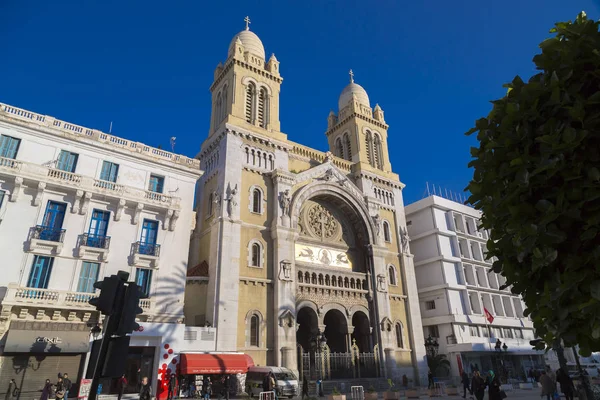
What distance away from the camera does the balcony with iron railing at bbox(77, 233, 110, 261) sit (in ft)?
70.9

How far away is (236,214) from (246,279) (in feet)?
15.8

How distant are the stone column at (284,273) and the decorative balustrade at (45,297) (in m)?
12.4

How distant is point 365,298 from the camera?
3459cm

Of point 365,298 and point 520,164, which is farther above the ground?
point 365,298

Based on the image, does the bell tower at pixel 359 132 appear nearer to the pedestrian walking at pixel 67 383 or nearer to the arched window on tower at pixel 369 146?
the arched window on tower at pixel 369 146

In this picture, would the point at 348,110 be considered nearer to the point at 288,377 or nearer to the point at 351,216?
the point at 351,216

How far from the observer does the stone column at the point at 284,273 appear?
27266mm

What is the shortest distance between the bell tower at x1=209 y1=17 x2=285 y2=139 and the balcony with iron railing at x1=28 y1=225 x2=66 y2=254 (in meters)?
15.8

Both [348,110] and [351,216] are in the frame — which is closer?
[351,216]

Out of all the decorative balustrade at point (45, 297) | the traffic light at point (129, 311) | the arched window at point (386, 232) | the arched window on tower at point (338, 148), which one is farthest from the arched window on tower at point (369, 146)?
the traffic light at point (129, 311)

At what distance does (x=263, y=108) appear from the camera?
35.9m

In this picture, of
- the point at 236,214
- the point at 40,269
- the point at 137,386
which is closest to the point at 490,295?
the point at 236,214

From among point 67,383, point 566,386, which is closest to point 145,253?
point 67,383

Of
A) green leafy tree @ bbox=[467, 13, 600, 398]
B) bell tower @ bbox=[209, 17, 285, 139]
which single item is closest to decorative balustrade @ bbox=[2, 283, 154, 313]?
bell tower @ bbox=[209, 17, 285, 139]
